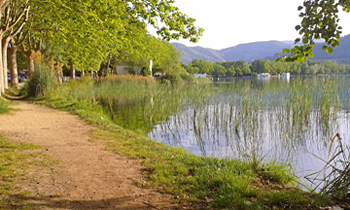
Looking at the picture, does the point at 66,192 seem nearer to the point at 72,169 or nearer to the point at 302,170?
the point at 72,169

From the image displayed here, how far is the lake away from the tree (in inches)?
128

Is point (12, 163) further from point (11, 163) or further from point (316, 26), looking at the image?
point (316, 26)

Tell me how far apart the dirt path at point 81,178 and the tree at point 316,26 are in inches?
86.4

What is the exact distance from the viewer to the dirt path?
3314mm

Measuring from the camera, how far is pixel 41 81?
14211 millimetres

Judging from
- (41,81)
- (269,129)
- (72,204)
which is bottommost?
(269,129)

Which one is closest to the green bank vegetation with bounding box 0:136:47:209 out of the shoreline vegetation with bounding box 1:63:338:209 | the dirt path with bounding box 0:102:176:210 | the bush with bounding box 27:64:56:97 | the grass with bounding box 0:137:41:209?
the grass with bounding box 0:137:41:209

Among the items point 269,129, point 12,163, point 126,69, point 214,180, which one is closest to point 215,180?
point 214,180

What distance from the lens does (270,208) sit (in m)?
3.05

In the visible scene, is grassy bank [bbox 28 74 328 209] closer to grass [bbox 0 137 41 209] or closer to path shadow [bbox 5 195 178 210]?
path shadow [bbox 5 195 178 210]

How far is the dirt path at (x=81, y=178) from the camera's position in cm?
331

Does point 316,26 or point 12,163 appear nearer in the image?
point 316,26

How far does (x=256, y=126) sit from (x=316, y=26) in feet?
19.2

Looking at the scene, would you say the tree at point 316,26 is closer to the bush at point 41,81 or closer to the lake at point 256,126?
the lake at point 256,126
